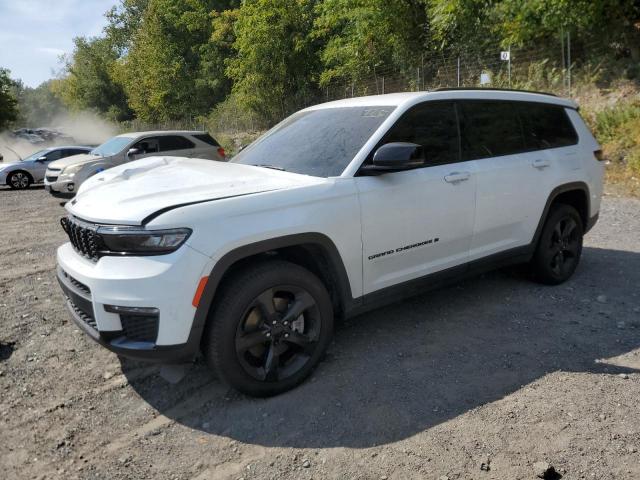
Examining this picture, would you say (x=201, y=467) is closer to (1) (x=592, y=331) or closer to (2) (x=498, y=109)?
(1) (x=592, y=331)

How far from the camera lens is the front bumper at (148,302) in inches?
110

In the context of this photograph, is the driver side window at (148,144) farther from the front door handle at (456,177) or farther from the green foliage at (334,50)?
the front door handle at (456,177)

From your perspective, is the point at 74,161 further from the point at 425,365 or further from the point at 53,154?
the point at 425,365

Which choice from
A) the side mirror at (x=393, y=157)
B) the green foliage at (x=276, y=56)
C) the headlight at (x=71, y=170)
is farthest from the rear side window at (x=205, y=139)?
the green foliage at (x=276, y=56)

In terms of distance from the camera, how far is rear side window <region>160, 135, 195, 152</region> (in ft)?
40.9

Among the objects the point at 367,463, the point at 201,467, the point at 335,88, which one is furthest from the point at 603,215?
the point at 335,88

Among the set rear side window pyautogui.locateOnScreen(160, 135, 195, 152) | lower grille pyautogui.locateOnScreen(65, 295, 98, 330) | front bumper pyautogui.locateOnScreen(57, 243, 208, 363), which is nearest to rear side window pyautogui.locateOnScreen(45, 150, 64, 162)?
rear side window pyautogui.locateOnScreen(160, 135, 195, 152)

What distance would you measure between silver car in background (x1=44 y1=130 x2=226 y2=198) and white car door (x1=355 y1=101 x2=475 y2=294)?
8930 mm

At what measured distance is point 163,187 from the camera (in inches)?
127

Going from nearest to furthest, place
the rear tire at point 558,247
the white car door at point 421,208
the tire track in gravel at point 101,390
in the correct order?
1. the tire track in gravel at point 101,390
2. the white car door at point 421,208
3. the rear tire at point 558,247

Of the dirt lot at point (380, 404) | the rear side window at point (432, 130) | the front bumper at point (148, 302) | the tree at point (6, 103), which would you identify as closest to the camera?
the dirt lot at point (380, 404)

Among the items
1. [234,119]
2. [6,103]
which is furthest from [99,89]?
[234,119]

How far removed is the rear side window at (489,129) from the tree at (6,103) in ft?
138

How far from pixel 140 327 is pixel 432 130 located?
8.22ft
